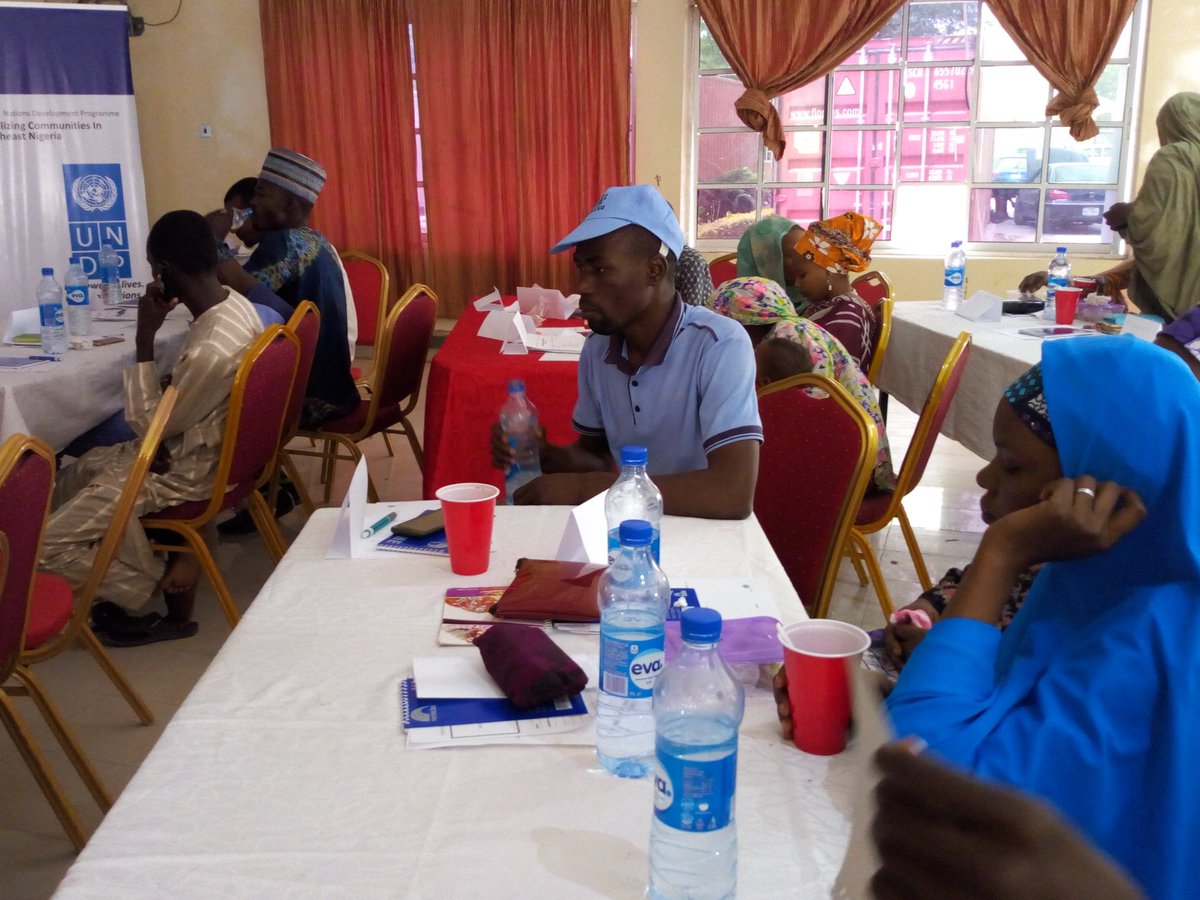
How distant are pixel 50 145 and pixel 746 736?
6343 millimetres

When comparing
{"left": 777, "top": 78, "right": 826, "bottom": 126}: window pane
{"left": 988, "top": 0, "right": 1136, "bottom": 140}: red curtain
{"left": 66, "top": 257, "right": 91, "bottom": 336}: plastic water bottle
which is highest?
{"left": 988, "top": 0, "right": 1136, "bottom": 140}: red curtain

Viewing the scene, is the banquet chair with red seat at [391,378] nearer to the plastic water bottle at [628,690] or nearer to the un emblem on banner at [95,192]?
the plastic water bottle at [628,690]

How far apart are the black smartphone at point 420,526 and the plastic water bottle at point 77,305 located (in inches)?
98.8

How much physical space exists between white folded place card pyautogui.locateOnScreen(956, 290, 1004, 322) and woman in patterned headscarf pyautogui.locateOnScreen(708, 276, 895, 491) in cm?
138

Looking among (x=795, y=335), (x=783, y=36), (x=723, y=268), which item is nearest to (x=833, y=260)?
(x=795, y=335)

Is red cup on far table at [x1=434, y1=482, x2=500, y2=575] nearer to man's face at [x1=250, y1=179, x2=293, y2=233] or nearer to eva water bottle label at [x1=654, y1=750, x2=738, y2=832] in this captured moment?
eva water bottle label at [x1=654, y1=750, x2=738, y2=832]

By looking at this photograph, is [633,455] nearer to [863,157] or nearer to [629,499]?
[629,499]

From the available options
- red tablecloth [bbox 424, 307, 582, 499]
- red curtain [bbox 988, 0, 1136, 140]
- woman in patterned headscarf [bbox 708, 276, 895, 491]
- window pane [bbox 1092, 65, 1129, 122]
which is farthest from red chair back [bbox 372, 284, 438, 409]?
window pane [bbox 1092, 65, 1129, 122]

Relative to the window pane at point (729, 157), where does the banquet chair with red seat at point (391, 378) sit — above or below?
below

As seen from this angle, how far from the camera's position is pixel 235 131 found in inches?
279

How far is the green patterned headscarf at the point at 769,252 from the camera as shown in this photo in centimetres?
389

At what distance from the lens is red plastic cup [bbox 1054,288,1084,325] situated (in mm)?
Result: 3912

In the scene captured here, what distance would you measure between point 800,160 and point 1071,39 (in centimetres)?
173

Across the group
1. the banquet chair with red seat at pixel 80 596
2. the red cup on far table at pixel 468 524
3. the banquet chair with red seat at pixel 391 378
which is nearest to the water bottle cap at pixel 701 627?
the red cup on far table at pixel 468 524
